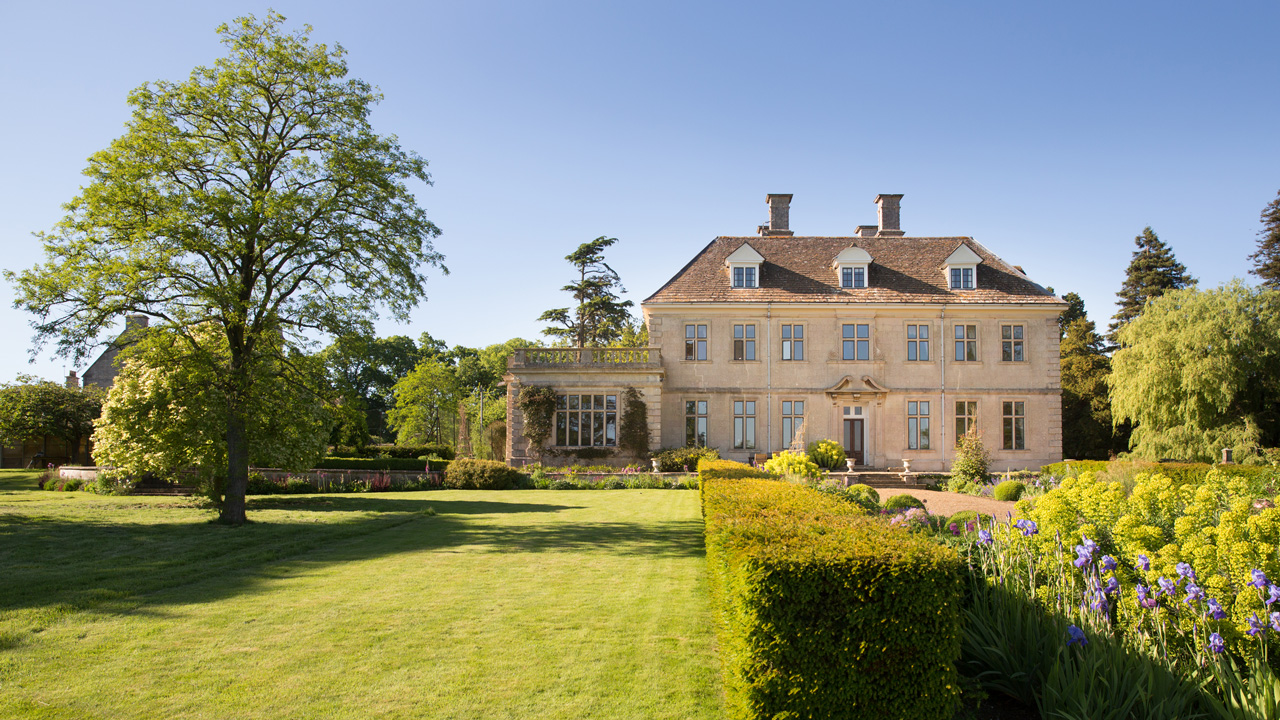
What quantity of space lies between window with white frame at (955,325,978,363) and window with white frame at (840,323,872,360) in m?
3.89

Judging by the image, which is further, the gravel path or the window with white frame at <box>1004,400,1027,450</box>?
the window with white frame at <box>1004,400,1027,450</box>

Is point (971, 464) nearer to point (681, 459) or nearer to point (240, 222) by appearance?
point (681, 459)

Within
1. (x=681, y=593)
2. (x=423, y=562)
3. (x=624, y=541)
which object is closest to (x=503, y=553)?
(x=423, y=562)

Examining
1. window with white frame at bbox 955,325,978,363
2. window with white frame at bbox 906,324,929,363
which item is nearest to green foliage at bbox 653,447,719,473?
window with white frame at bbox 906,324,929,363

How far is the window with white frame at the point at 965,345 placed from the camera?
3123cm

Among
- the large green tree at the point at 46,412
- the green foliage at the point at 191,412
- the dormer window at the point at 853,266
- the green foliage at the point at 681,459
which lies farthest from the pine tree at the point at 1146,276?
the large green tree at the point at 46,412

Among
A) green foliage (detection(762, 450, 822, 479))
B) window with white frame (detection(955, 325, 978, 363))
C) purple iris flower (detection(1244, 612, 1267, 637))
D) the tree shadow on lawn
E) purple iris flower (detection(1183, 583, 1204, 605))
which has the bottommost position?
the tree shadow on lawn

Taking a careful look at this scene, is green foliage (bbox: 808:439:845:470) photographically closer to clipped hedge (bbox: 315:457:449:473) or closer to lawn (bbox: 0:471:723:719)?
clipped hedge (bbox: 315:457:449:473)

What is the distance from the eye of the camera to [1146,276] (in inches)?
1777

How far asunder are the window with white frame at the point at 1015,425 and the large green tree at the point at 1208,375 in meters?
4.23

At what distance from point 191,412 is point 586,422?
16909 millimetres

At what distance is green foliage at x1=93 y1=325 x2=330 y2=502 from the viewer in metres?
14.2

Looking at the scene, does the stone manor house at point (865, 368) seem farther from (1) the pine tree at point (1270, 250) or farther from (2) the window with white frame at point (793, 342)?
(1) the pine tree at point (1270, 250)

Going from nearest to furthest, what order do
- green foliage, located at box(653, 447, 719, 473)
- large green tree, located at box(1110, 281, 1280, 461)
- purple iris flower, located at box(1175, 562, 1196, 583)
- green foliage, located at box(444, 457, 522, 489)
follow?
purple iris flower, located at box(1175, 562, 1196, 583) < green foliage, located at box(444, 457, 522, 489) < green foliage, located at box(653, 447, 719, 473) < large green tree, located at box(1110, 281, 1280, 461)
